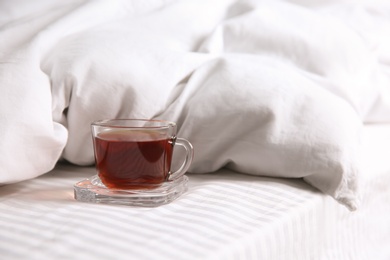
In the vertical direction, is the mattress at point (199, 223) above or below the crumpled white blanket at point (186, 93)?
below

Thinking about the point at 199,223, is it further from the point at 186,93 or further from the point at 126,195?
the point at 186,93

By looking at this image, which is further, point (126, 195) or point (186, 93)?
point (186, 93)

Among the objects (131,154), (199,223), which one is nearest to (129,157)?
(131,154)

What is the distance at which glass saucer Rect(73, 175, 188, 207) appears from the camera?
28.1 inches

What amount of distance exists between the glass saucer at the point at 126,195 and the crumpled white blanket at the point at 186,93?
0.28 ft

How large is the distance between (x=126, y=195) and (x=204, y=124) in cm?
18

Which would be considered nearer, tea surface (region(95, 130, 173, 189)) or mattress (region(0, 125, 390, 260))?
mattress (region(0, 125, 390, 260))

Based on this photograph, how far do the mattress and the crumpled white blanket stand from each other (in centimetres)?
3

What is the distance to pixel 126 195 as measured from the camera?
72 centimetres

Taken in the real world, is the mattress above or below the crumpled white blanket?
below

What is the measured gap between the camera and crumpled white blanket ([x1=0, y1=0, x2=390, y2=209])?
0.80 metres

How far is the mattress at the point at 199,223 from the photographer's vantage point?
0.59m

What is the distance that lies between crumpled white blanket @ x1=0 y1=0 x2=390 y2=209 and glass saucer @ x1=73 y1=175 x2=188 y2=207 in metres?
0.09

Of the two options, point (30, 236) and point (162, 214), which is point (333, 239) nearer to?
point (162, 214)
